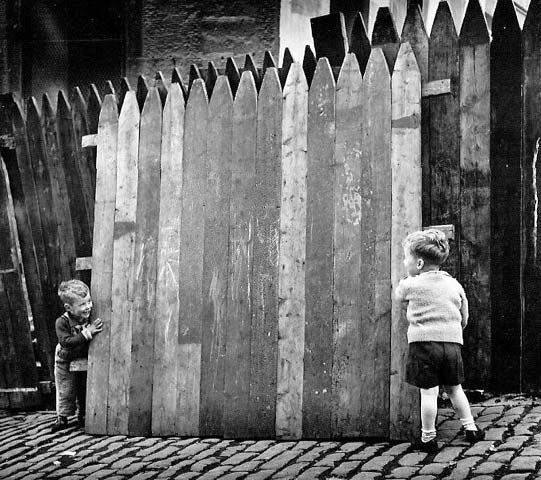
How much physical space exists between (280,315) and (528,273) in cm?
148

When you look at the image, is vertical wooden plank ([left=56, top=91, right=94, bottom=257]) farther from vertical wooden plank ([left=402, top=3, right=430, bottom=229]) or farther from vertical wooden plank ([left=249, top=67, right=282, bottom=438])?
vertical wooden plank ([left=402, top=3, right=430, bottom=229])

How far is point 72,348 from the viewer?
638cm

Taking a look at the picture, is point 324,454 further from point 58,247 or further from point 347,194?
point 58,247

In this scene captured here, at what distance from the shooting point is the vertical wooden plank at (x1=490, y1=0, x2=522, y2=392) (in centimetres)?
535

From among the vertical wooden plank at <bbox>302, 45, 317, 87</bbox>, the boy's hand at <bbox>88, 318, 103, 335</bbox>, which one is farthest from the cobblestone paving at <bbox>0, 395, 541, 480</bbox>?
the vertical wooden plank at <bbox>302, 45, 317, 87</bbox>

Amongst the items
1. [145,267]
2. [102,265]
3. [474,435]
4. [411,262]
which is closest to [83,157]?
[102,265]

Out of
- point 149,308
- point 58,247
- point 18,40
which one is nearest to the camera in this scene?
point 149,308

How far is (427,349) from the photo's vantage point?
4.80 metres

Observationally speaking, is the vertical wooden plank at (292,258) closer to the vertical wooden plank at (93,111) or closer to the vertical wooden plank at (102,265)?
the vertical wooden plank at (102,265)

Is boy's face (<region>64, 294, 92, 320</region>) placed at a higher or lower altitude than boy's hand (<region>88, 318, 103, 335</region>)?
higher

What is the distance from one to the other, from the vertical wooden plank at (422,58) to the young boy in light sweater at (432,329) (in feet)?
2.12

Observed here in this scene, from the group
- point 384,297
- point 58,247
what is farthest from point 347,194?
point 58,247

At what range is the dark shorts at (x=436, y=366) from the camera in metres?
4.75

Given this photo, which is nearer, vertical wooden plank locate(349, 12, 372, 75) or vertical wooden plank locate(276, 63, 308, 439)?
vertical wooden plank locate(276, 63, 308, 439)
